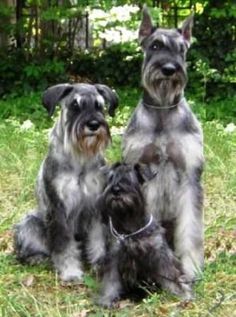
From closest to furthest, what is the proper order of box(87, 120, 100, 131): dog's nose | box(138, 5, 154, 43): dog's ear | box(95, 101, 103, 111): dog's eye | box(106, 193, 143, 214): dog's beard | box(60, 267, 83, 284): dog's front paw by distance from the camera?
box(106, 193, 143, 214): dog's beard < box(87, 120, 100, 131): dog's nose < box(95, 101, 103, 111): dog's eye < box(60, 267, 83, 284): dog's front paw < box(138, 5, 154, 43): dog's ear

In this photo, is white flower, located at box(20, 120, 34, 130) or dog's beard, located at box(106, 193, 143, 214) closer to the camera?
dog's beard, located at box(106, 193, 143, 214)

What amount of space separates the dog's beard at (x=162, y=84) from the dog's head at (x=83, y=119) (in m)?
0.34

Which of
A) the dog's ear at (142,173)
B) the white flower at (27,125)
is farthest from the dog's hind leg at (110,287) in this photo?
the white flower at (27,125)

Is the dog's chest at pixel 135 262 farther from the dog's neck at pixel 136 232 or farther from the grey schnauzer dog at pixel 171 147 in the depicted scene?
the grey schnauzer dog at pixel 171 147

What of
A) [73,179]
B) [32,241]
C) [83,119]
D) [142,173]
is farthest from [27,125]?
[142,173]

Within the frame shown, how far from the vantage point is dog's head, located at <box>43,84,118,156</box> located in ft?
18.4

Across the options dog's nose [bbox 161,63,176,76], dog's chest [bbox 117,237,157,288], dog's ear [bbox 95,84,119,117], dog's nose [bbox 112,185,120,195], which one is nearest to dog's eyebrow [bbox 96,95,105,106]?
dog's ear [bbox 95,84,119,117]

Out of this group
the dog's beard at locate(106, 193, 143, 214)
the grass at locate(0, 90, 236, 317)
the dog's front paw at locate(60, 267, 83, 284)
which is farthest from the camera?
the dog's front paw at locate(60, 267, 83, 284)

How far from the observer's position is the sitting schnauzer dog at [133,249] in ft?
17.5

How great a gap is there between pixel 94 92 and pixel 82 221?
3.01 feet

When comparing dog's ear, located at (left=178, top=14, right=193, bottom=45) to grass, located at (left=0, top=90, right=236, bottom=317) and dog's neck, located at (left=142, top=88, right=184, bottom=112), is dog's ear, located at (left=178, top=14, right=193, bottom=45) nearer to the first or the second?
dog's neck, located at (left=142, top=88, right=184, bottom=112)

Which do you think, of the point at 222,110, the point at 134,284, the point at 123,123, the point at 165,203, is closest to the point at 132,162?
the point at 165,203

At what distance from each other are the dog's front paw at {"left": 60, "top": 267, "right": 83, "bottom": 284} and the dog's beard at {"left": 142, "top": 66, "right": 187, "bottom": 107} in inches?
51.7

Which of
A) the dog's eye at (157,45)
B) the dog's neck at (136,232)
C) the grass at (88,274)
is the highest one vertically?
the dog's eye at (157,45)
